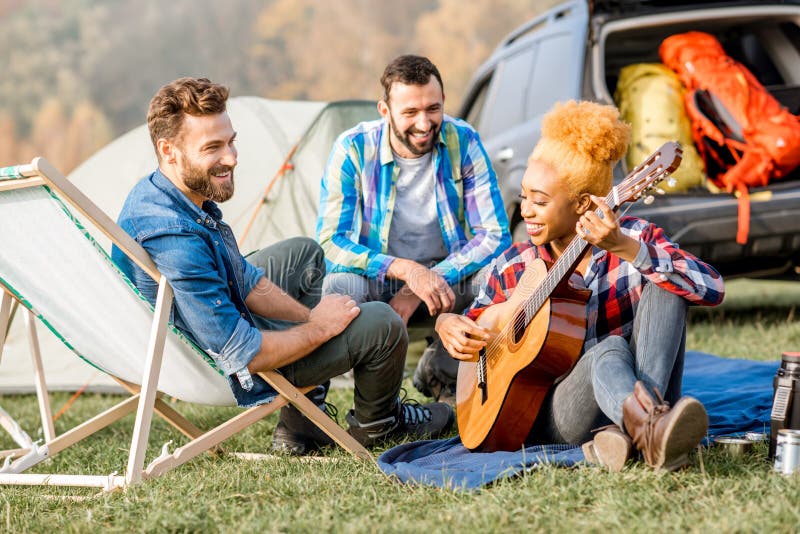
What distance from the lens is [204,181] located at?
2.84 metres

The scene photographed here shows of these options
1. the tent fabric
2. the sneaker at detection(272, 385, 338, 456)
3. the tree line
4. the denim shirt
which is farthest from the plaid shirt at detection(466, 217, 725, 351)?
the tree line

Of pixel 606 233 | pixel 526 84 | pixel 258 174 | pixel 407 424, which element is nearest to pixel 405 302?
pixel 407 424

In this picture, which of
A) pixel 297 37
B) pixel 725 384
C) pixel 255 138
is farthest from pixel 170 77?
pixel 725 384

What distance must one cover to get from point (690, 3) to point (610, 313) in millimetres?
2816

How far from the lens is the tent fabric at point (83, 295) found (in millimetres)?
2660

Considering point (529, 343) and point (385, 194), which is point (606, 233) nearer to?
point (529, 343)

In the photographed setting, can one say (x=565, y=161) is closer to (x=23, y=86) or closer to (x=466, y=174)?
(x=466, y=174)

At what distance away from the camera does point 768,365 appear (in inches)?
169

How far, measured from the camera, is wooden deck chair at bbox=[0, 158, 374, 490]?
103 inches

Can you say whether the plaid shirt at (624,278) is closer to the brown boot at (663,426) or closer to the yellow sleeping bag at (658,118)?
the brown boot at (663,426)

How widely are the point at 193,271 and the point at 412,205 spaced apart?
151cm

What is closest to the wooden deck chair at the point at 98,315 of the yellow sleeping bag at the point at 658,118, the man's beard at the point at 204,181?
the man's beard at the point at 204,181

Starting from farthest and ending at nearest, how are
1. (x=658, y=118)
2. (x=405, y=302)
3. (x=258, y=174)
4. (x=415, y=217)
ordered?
1. (x=258, y=174)
2. (x=658, y=118)
3. (x=415, y=217)
4. (x=405, y=302)

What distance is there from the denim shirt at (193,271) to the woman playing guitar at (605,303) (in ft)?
2.27
